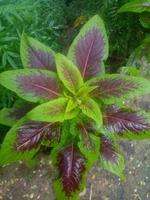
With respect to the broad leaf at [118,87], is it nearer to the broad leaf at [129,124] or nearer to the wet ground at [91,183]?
the broad leaf at [129,124]

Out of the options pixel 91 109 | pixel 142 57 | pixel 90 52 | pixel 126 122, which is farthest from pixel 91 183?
pixel 142 57

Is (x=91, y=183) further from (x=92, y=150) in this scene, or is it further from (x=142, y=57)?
(x=142, y=57)

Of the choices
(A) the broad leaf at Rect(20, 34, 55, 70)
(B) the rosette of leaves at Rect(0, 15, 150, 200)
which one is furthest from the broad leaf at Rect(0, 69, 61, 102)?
(A) the broad leaf at Rect(20, 34, 55, 70)

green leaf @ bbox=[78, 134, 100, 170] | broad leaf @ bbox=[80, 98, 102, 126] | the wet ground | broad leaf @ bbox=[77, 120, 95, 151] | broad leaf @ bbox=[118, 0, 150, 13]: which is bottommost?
the wet ground

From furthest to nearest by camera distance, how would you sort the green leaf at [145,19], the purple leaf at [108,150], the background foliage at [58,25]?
the green leaf at [145,19]
the background foliage at [58,25]
the purple leaf at [108,150]

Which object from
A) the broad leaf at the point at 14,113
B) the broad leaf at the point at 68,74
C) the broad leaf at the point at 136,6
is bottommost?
the broad leaf at the point at 14,113

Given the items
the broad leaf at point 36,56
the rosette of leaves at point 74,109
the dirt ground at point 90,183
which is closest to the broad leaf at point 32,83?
the rosette of leaves at point 74,109

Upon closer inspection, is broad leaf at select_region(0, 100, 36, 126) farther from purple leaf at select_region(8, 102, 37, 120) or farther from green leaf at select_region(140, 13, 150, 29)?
green leaf at select_region(140, 13, 150, 29)
